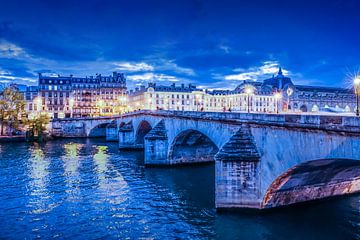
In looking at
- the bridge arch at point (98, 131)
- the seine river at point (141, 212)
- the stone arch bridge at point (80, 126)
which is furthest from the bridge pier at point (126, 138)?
the bridge arch at point (98, 131)

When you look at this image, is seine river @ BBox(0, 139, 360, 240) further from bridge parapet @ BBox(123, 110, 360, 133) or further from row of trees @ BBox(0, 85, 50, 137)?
row of trees @ BBox(0, 85, 50, 137)

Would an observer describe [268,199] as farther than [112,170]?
No

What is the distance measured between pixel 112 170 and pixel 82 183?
22.2 ft

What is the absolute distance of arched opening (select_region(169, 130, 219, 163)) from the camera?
38.5 metres

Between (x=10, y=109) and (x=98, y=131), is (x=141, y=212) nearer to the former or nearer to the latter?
(x=10, y=109)

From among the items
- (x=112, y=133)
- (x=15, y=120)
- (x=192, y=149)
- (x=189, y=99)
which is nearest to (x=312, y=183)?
(x=192, y=149)

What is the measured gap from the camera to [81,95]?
399ft

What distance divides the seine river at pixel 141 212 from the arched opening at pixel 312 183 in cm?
62

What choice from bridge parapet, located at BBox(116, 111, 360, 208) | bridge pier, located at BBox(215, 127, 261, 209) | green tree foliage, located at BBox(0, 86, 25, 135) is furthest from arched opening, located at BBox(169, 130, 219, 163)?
green tree foliage, located at BBox(0, 86, 25, 135)

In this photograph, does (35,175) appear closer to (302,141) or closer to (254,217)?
(254,217)

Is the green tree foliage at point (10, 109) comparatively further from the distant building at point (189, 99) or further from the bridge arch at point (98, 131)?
the distant building at point (189, 99)

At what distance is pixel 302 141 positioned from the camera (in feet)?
54.1

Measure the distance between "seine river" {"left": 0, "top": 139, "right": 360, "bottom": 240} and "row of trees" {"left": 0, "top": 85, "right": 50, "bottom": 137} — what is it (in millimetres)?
44978

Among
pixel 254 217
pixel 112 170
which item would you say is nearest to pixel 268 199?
pixel 254 217
